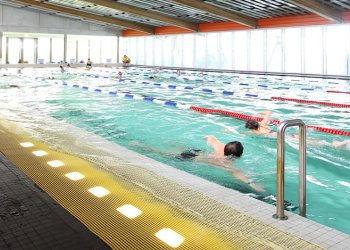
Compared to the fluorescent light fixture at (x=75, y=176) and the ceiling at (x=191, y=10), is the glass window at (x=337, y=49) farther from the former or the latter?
the fluorescent light fixture at (x=75, y=176)

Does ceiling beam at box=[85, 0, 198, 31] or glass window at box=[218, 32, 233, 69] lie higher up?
ceiling beam at box=[85, 0, 198, 31]

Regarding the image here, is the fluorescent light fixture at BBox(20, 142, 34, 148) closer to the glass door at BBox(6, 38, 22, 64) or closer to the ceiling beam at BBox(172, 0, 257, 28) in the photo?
the ceiling beam at BBox(172, 0, 257, 28)

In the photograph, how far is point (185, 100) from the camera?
1080 cm

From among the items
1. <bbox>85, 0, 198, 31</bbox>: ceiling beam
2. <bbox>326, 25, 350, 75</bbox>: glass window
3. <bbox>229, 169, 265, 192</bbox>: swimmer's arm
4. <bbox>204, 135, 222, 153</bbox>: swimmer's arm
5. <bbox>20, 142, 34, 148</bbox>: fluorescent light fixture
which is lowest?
<bbox>229, 169, 265, 192</bbox>: swimmer's arm

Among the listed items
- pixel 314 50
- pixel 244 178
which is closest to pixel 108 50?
pixel 314 50

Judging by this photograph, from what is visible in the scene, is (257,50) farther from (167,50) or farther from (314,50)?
(167,50)

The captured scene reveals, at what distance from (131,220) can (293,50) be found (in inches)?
770

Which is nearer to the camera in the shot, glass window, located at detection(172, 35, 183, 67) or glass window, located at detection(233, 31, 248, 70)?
glass window, located at detection(233, 31, 248, 70)

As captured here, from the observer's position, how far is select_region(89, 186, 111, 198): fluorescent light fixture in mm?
2719

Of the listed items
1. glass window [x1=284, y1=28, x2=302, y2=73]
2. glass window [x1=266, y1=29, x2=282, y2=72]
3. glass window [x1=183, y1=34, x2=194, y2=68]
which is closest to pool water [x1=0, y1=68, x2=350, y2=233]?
glass window [x1=284, y1=28, x2=302, y2=73]

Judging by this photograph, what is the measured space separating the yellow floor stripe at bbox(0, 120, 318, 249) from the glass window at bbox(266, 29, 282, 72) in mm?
19090

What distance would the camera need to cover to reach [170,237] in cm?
207

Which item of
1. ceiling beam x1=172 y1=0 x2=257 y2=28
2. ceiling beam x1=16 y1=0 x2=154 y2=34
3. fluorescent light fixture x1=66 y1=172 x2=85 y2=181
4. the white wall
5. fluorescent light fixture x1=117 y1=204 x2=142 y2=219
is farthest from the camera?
the white wall

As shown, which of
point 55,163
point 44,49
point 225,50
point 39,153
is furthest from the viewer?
point 44,49
